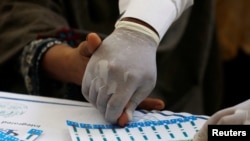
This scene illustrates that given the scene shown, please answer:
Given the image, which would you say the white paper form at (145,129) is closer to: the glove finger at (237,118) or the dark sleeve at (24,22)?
the glove finger at (237,118)

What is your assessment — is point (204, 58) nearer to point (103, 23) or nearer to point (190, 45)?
point (190, 45)

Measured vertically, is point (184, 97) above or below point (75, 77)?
below

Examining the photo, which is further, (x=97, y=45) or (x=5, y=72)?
(x=5, y=72)

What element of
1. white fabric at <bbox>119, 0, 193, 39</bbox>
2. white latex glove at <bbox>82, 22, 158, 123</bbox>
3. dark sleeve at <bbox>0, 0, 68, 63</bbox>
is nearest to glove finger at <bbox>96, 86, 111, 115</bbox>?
white latex glove at <bbox>82, 22, 158, 123</bbox>

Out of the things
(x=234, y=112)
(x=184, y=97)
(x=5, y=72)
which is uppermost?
(x=234, y=112)

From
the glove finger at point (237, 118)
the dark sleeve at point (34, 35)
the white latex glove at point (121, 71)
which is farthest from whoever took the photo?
the dark sleeve at point (34, 35)

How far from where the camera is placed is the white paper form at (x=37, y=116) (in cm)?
51

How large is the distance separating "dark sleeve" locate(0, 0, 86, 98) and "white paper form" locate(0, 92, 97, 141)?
0.11m

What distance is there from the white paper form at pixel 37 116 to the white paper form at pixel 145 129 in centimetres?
2

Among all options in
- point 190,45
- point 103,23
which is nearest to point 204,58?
point 190,45

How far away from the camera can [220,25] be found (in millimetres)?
1171

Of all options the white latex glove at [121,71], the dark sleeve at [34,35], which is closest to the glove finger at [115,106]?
the white latex glove at [121,71]

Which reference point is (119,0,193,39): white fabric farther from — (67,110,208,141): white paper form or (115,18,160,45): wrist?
(67,110,208,141): white paper form

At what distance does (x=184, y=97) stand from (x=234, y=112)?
517 mm
